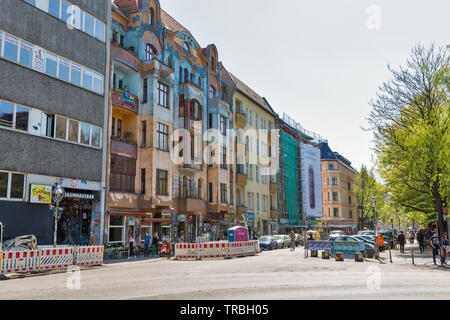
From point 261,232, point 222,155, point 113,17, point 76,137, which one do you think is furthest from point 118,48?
point 261,232

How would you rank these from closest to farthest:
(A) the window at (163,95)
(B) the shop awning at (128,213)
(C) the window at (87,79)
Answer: (C) the window at (87,79)
(B) the shop awning at (128,213)
(A) the window at (163,95)

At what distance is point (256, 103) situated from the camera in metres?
55.3

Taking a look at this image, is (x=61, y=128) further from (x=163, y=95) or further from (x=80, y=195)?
(x=163, y=95)

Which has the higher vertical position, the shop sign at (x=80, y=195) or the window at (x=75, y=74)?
the window at (x=75, y=74)

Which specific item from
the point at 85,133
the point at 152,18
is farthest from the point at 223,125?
the point at 85,133

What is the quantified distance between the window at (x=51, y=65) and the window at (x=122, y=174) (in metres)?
7.15

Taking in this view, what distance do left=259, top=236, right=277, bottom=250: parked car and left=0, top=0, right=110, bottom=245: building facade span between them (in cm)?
1688

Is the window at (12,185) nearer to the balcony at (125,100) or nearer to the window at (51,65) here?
the window at (51,65)

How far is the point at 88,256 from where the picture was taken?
20266 millimetres

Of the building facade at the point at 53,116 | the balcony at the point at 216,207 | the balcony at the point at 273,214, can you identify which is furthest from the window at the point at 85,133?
the balcony at the point at 273,214

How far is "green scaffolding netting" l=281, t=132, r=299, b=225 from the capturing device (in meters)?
64.5

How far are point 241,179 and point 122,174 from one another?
67.7 ft

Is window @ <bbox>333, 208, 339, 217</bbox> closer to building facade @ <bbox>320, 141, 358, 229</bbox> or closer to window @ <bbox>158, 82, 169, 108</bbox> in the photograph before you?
building facade @ <bbox>320, 141, 358, 229</bbox>

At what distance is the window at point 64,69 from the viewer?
23891 millimetres
